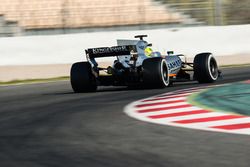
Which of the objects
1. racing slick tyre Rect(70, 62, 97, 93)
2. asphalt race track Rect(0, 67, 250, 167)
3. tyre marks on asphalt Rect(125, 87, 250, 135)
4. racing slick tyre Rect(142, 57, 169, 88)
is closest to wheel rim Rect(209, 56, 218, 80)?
racing slick tyre Rect(142, 57, 169, 88)

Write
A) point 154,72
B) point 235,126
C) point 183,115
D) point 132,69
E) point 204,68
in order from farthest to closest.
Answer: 1. point 204,68
2. point 132,69
3. point 154,72
4. point 183,115
5. point 235,126

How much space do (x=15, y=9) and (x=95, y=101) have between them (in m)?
12.3

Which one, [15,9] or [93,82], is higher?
[15,9]

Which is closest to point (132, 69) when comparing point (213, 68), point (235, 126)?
point (213, 68)

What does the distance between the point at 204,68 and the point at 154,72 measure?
1534mm

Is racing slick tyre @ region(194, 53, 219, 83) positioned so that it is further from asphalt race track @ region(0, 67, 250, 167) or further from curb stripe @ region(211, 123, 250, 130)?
curb stripe @ region(211, 123, 250, 130)

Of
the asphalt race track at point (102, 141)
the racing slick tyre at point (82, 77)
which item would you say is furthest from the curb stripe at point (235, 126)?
the racing slick tyre at point (82, 77)

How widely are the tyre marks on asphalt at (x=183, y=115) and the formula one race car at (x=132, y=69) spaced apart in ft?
5.35

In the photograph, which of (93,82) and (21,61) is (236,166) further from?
(21,61)

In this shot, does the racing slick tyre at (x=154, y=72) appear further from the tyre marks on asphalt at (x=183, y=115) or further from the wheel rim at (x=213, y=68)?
the tyre marks on asphalt at (x=183, y=115)

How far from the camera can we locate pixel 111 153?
20.4ft

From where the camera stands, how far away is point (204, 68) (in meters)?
13.9

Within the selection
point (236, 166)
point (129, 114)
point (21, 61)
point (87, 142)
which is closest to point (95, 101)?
point (129, 114)

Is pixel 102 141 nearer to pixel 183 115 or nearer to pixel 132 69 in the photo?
pixel 183 115
